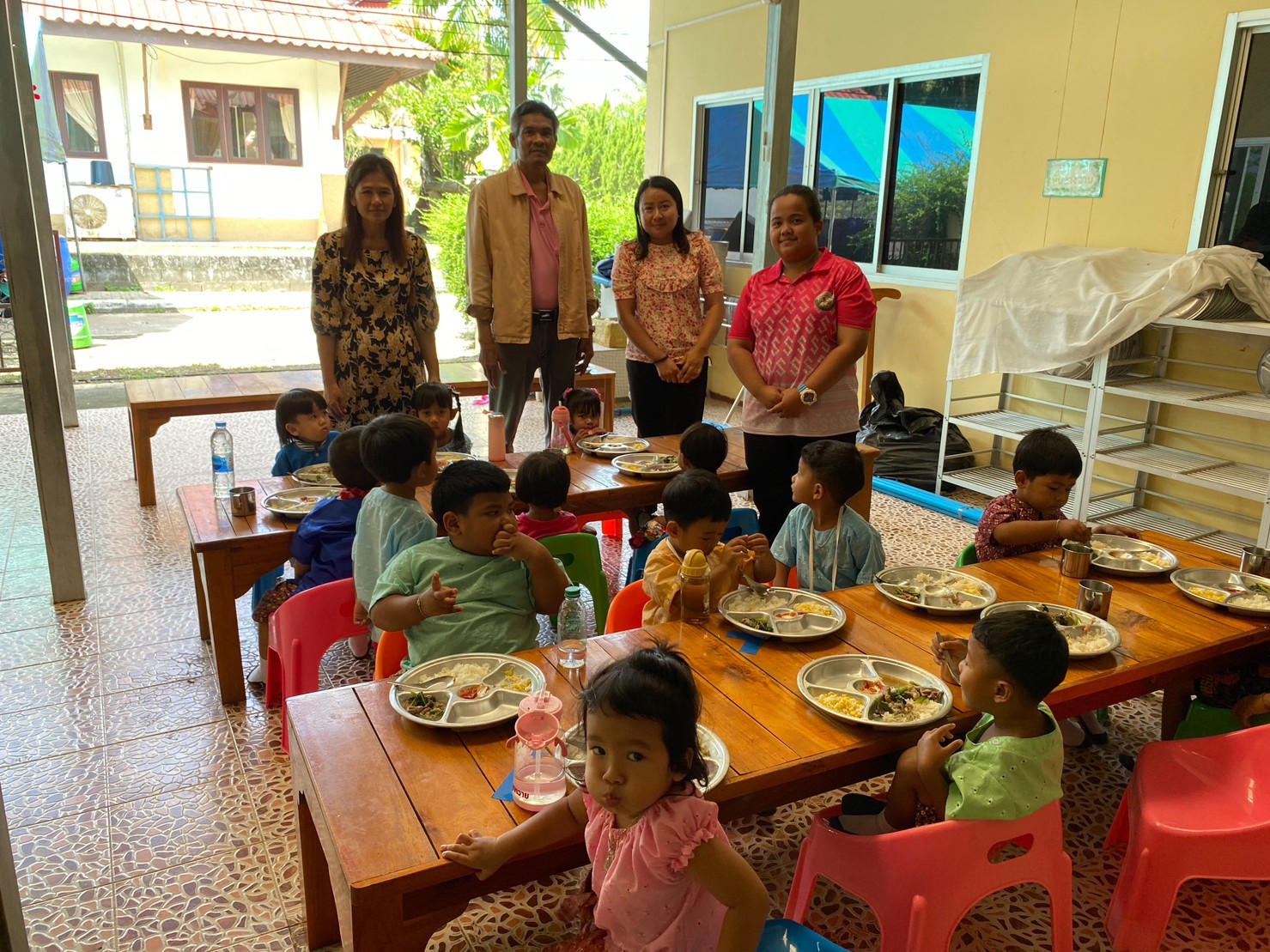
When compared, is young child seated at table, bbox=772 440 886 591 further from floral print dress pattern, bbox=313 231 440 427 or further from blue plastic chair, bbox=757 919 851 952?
floral print dress pattern, bbox=313 231 440 427

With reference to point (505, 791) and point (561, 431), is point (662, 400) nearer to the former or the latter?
point (561, 431)

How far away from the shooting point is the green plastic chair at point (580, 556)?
2.60 metres

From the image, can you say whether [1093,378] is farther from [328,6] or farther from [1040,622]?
[328,6]

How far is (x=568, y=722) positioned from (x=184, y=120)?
8.63m

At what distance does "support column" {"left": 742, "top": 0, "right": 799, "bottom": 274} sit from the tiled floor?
291 cm

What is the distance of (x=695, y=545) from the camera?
7.38 feet

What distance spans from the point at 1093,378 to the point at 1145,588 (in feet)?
7.24

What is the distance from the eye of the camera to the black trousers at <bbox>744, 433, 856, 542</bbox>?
10.5ft

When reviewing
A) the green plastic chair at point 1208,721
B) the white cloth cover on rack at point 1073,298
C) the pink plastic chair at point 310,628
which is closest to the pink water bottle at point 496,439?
the pink plastic chair at point 310,628

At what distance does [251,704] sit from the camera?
2.82 m

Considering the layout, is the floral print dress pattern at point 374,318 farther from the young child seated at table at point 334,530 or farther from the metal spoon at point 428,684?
the metal spoon at point 428,684

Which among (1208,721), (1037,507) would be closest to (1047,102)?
(1037,507)

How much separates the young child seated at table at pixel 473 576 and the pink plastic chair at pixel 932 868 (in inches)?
32.1

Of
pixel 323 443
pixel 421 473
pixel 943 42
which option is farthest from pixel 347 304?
pixel 943 42
